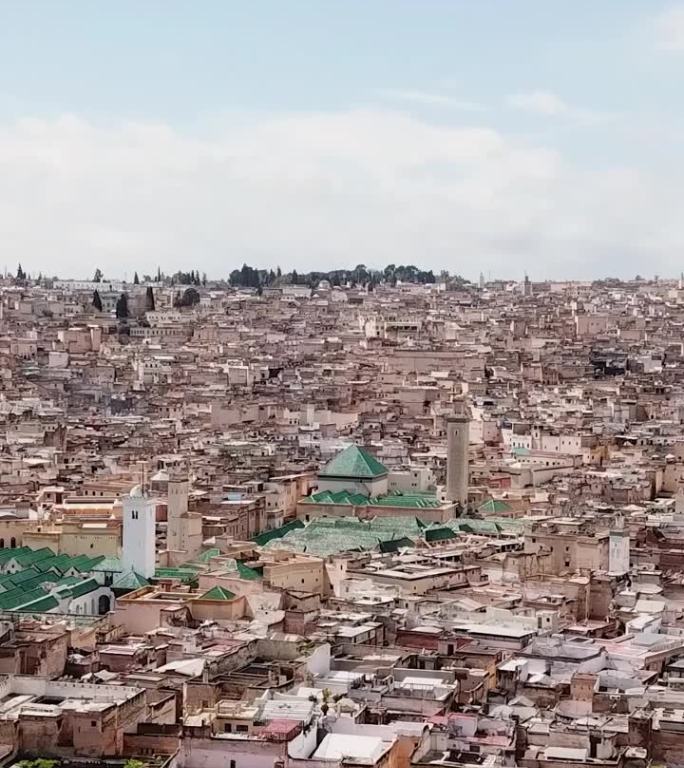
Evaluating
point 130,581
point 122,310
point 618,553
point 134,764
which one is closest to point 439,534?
point 618,553

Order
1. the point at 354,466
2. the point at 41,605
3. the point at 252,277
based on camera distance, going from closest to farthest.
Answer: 1. the point at 41,605
2. the point at 354,466
3. the point at 252,277

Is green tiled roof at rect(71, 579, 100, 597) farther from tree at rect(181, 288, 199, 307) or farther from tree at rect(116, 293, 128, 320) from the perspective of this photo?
tree at rect(181, 288, 199, 307)

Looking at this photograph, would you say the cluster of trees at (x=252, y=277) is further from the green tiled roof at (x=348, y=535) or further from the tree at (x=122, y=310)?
the green tiled roof at (x=348, y=535)

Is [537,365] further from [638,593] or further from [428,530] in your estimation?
[638,593]

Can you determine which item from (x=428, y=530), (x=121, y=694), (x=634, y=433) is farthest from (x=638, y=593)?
(x=634, y=433)

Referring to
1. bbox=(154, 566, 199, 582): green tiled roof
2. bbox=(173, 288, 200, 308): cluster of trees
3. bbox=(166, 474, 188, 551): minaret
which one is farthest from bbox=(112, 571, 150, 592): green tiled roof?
bbox=(173, 288, 200, 308): cluster of trees

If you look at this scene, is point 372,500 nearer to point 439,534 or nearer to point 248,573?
point 439,534
